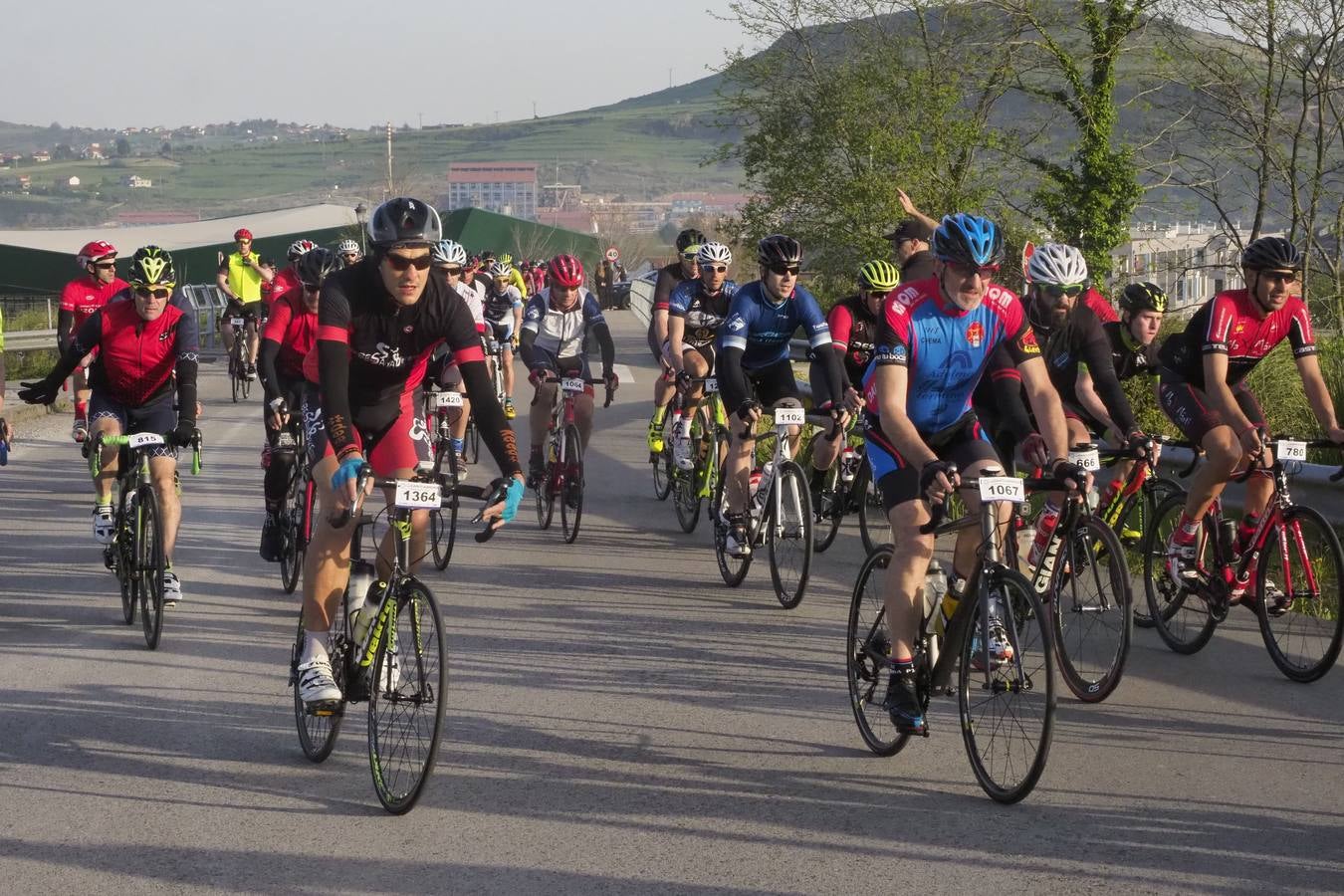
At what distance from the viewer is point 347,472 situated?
19.0 feet

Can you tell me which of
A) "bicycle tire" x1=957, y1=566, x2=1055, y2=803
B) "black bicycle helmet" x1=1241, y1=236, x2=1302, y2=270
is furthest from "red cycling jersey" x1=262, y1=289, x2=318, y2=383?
"bicycle tire" x1=957, y1=566, x2=1055, y2=803

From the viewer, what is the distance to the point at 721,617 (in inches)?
379

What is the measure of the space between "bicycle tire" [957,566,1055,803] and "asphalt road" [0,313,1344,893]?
5.5 inches

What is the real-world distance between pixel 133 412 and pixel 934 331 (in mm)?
5275

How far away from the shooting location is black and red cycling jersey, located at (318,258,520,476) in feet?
20.2

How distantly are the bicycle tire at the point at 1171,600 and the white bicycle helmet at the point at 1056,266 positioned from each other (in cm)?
125

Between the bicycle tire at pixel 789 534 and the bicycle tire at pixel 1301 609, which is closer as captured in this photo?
the bicycle tire at pixel 1301 609

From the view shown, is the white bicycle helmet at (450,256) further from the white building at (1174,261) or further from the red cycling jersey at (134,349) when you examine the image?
the white building at (1174,261)

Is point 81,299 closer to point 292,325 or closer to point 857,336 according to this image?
point 292,325

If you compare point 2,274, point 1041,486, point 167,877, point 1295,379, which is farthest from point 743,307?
point 2,274

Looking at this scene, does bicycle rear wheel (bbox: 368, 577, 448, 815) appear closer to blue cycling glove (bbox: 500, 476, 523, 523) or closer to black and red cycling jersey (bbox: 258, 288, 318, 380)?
blue cycling glove (bbox: 500, 476, 523, 523)

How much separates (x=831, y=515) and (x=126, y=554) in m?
4.87

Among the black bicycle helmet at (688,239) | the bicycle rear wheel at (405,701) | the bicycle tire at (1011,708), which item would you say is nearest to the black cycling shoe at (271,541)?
the black bicycle helmet at (688,239)

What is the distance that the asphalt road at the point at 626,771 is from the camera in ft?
17.3
